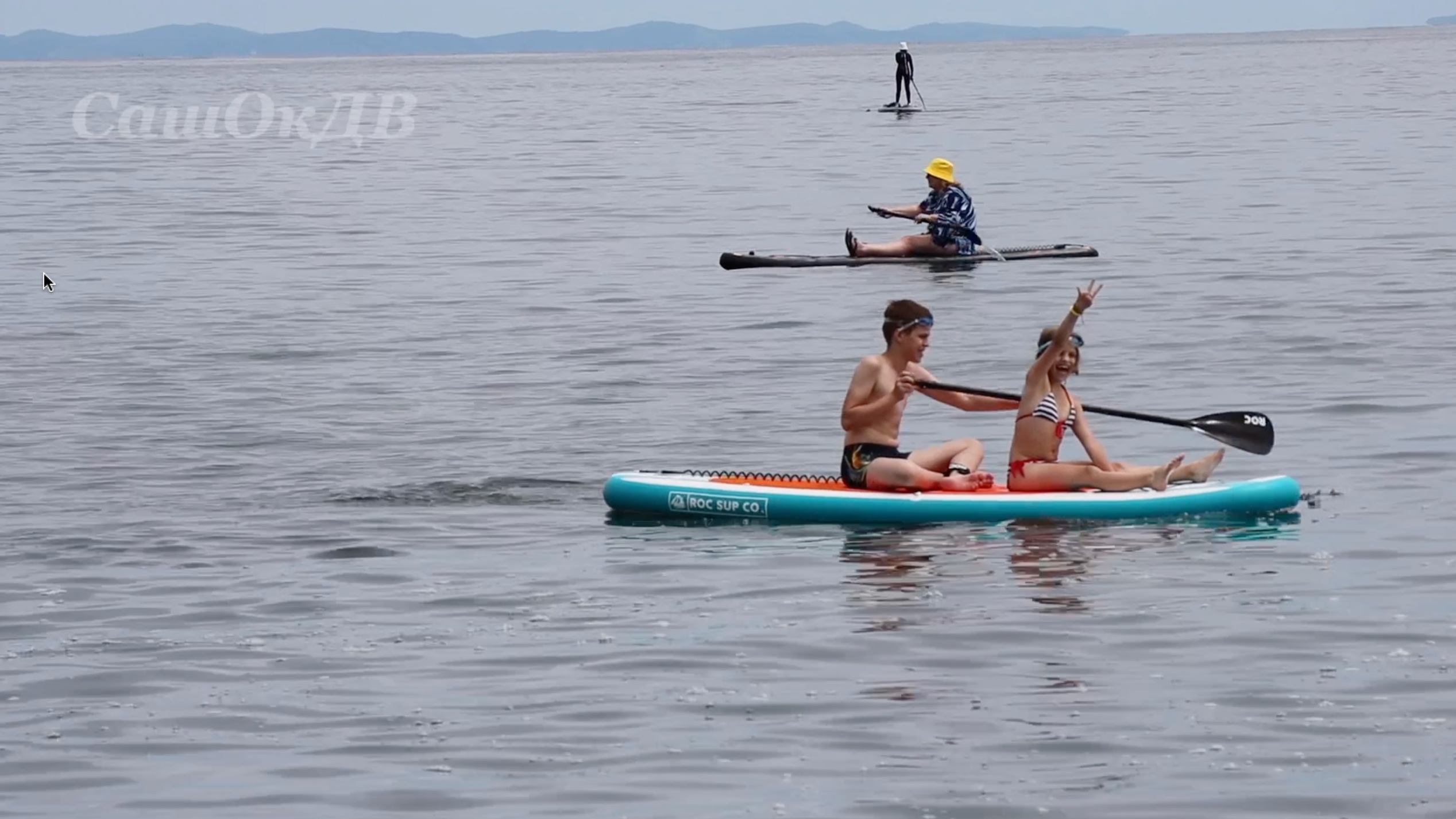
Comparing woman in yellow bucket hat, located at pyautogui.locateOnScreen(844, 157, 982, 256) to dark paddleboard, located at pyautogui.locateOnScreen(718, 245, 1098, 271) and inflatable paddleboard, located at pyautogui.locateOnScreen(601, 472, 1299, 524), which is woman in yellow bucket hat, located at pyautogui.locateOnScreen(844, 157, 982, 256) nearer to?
dark paddleboard, located at pyautogui.locateOnScreen(718, 245, 1098, 271)

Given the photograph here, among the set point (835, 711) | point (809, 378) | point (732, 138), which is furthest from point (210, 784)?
point (732, 138)

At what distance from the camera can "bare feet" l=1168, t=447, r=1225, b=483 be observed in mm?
12102

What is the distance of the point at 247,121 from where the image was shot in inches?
3201

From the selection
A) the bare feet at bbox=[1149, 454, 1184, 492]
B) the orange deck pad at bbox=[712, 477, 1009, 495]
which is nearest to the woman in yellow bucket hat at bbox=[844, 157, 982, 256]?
the orange deck pad at bbox=[712, 477, 1009, 495]

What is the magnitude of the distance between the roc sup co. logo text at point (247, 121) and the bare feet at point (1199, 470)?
175ft

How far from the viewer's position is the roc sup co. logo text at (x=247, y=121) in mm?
69938

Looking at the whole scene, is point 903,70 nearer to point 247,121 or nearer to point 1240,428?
point 247,121

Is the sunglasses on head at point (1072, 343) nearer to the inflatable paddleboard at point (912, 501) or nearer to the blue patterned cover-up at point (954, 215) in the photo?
the inflatable paddleboard at point (912, 501)

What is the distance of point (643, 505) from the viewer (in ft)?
41.0

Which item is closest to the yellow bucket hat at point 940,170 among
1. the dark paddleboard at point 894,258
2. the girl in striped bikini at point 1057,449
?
the dark paddleboard at point 894,258

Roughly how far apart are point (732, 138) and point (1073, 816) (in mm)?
49963

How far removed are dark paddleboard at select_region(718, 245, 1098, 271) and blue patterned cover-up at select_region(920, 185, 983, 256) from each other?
0.16 metres

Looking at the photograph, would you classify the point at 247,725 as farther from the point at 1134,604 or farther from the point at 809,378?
the point at 809,378

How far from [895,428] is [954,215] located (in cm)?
1398
